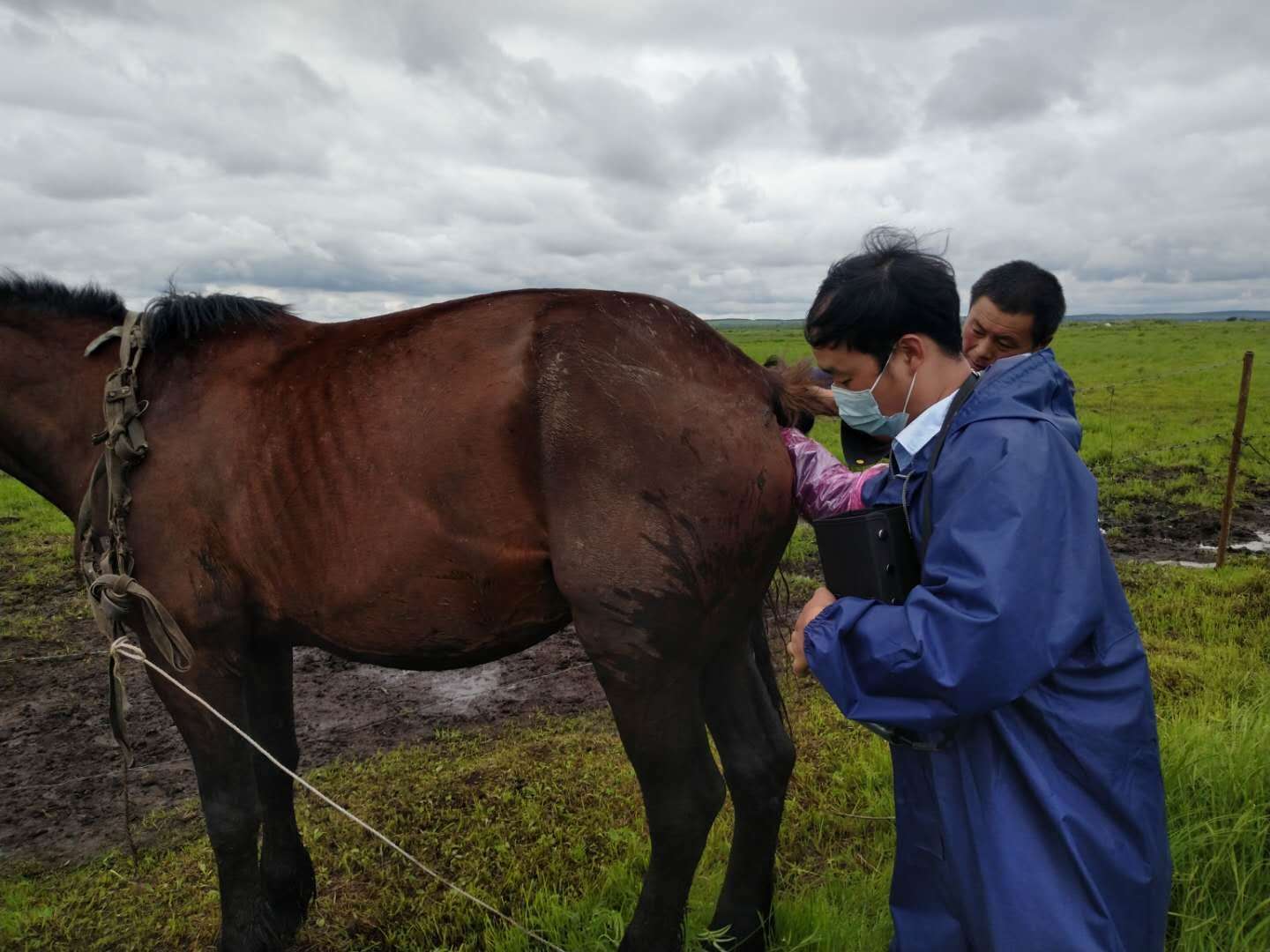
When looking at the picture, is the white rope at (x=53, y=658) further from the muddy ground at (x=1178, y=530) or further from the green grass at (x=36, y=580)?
the muddy ground at (x=1178, y=530)

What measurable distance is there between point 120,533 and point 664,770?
6.20 feet

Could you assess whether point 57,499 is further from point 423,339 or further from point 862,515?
point 862,515

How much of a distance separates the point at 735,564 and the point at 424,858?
2.03 meters

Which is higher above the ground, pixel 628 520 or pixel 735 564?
pixel 628 520

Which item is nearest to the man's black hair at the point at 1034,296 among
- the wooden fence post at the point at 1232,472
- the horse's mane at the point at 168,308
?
the horse's mane at the point at 168,308

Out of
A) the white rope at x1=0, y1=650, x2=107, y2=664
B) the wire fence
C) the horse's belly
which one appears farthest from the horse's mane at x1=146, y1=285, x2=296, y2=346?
the wire fence

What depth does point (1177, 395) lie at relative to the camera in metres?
17.9

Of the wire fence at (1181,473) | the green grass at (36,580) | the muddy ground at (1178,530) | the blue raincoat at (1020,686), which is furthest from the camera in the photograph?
the wire fence at (1181,473)

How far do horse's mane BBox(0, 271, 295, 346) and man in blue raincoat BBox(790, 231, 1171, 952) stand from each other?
6.96ft

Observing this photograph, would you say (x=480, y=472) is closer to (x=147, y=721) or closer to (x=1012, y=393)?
(x=1012, y=393)

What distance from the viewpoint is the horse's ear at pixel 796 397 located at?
8.43 feet

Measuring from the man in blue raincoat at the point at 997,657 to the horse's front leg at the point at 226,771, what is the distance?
2001 mm

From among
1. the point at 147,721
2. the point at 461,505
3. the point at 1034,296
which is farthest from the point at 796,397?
the point at 147,721

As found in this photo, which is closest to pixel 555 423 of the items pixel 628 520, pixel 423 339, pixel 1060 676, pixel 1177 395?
pixel 628 520
